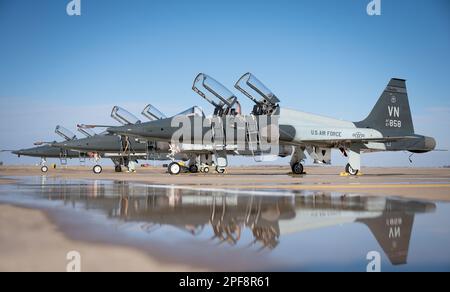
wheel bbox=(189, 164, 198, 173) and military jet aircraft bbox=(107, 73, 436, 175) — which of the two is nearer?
military jet aircraft bbox=(107, 73, 436, 175)

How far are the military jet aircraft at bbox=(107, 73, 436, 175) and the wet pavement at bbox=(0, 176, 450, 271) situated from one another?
43.8 feet

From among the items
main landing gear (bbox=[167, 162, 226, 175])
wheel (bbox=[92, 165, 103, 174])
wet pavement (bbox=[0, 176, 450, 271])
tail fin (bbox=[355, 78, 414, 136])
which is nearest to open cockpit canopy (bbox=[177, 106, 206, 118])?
main landing gear (bbox=[167, 162, 226, 175])

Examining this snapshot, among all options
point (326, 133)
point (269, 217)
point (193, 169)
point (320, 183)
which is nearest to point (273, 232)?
point (269, 217)

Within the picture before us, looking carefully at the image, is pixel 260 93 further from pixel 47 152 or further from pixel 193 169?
pixel 47 152

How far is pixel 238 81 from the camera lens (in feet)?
62.1

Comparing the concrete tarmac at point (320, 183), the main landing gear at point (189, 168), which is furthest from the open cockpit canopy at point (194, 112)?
the concrete tarmac at point (320, 183)

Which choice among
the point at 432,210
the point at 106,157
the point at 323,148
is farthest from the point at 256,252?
the point at 106,157

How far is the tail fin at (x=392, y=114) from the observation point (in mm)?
21969

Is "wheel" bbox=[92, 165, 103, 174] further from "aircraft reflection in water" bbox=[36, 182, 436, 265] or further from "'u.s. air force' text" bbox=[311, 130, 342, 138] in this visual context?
"aircraft reflection in water" bbox=[36, 182, 436, 265]

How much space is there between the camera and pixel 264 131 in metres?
19.0

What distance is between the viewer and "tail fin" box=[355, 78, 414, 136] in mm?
21969

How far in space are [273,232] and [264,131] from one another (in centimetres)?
1570

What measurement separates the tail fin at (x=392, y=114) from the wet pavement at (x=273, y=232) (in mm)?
17390
